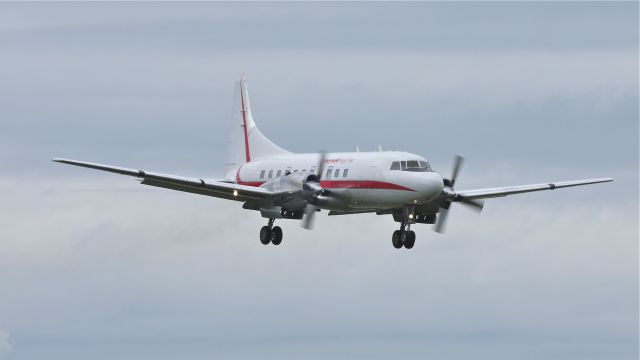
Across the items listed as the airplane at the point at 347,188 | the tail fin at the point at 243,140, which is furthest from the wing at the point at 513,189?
the tail fin at the point at 243,140

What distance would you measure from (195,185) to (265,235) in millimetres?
5139

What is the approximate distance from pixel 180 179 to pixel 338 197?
284 inches

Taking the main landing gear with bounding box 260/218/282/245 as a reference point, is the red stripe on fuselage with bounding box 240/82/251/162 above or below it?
above

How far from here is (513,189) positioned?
70.1 meters

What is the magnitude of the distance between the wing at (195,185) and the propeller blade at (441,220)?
7794 millimetres

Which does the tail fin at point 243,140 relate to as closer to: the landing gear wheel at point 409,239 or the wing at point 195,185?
the wing at point 195,185

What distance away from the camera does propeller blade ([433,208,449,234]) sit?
66250 millimetres

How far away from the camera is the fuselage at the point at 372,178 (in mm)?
63250

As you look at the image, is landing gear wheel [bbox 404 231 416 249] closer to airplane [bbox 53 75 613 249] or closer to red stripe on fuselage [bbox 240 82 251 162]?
airplane [bbox 53 75 613 249]

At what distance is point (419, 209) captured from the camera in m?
66.0

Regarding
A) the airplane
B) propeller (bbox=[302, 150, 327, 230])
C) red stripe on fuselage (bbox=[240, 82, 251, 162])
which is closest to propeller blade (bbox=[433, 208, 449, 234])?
the airplane

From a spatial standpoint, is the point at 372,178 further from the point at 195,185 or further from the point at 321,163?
the point at 195,185

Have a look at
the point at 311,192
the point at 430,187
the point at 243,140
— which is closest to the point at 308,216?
the point at 311,192

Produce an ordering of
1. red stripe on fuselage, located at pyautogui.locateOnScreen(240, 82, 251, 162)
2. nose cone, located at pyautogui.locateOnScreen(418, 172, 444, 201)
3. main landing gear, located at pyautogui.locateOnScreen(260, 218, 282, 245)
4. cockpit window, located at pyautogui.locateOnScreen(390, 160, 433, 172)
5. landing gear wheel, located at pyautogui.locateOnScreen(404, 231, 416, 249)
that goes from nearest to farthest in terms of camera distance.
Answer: nose cone, located at pyautogui.locateOnScreen(418, 172, 444, 201)
cockpit window, located at pyautogui.locateOnScreen(390, 160, 433, 172)
landing gear wheel, located at pyautogui.locateOnScreen(404, 231, 416, 249)
main landing gear, located at pyautogui.locateOnScreen(260, 218, 282, 245)
red stripe on fuselage, located at pyautogui.locateOnScreen(240, 82, 251, 162)
